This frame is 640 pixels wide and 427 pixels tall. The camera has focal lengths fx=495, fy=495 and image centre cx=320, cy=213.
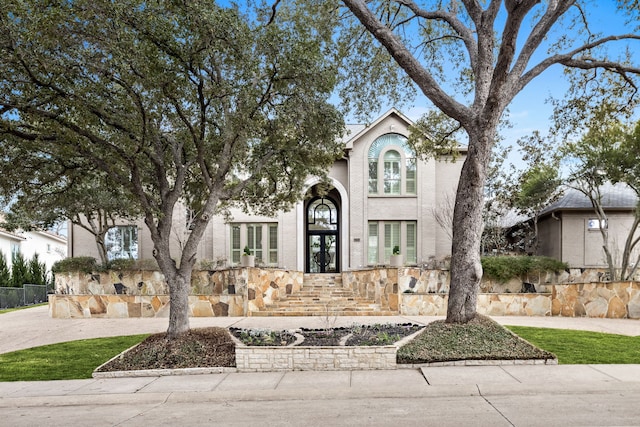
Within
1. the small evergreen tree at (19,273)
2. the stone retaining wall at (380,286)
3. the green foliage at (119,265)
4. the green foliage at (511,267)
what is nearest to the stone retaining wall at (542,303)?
the stone retaining wall at (380,286)

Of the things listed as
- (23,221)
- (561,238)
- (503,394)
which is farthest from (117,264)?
(561,238)

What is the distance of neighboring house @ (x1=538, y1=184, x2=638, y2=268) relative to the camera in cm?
2230

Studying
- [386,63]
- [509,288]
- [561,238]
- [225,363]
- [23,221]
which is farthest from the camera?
[561,238]

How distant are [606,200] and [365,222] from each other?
1103 cm

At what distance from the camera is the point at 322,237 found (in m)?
25.5

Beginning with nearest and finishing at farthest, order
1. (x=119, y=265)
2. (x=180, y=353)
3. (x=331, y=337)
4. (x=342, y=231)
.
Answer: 1. (x=180, y=353)
2. (x=331, y=337)
3. (x=119, y=265)
4. (x=342, y=231)

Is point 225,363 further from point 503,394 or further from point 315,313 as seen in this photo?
point 315,313

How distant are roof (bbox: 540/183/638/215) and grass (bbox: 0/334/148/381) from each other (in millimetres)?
19227

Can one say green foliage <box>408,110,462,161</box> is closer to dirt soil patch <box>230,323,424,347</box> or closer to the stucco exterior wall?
dirt soil patch <box>230,323,424,347</box>

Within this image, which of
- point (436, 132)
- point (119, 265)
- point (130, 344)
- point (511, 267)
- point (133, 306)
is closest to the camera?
point (130, 344)

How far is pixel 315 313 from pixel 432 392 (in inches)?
368

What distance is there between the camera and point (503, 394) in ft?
22.9

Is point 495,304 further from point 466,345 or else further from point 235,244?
point 235,244

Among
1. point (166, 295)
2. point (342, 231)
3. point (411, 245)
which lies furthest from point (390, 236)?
point (166, 295)
